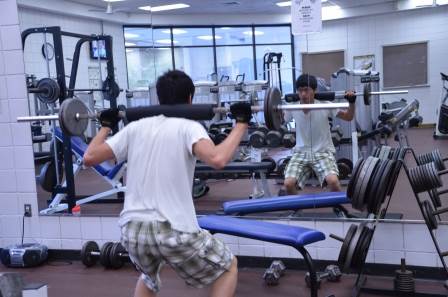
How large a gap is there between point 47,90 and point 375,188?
2.51m

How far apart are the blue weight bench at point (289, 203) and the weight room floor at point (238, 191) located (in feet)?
0.55

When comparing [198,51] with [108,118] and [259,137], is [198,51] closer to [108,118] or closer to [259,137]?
[259,137]

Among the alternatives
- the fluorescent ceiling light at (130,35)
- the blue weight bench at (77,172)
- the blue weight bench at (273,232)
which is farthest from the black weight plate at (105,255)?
the fluorescent ceiling light at (130,35)

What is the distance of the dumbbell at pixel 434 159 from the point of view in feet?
9.36

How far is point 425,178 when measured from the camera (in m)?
2.53

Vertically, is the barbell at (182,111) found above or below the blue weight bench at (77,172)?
above

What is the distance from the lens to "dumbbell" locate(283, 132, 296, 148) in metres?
3.37

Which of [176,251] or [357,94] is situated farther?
[357,94]

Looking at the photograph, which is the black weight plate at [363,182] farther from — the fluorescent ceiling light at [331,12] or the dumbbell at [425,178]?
the fluorescent ceiling light at [331,12]

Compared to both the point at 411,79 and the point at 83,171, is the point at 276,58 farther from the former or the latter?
the point at 83,171

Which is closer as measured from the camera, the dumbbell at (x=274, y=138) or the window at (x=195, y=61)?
the dumbbell at (x=274, y=138)

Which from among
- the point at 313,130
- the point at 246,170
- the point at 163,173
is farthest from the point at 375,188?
the point at 246,170

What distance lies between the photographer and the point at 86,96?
414 centimetres

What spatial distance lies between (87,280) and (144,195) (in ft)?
5.43
